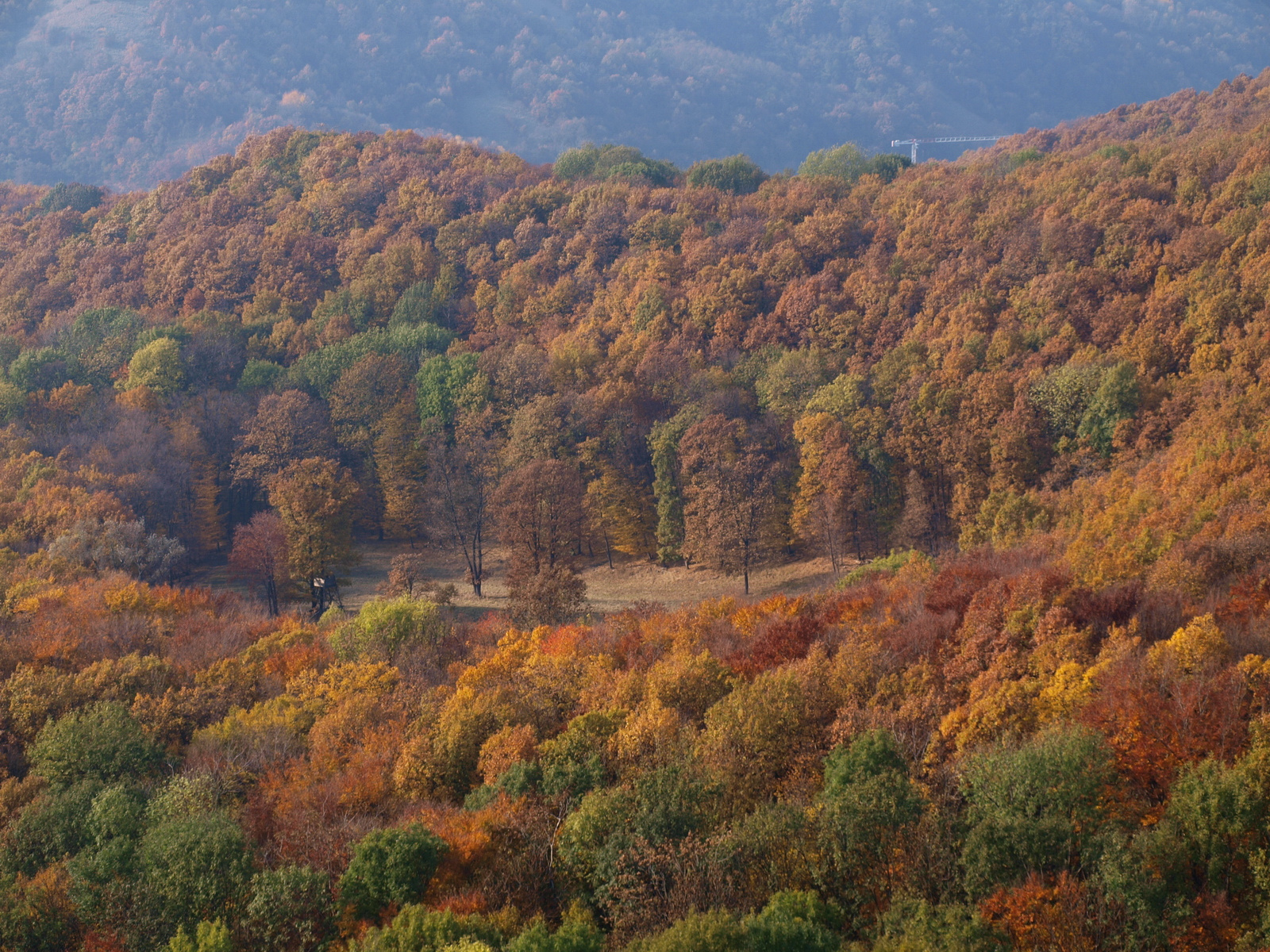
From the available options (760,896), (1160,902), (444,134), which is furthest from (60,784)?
(444,134)

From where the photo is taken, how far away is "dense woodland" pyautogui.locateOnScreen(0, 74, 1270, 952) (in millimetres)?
22000

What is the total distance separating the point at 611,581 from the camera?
6862cm

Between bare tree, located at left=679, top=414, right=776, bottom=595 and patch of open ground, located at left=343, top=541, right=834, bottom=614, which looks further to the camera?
bare tree, located at left=679, top=414, right=776, bottom=595

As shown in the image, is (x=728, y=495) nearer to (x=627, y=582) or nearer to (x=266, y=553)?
(x=627, y=582)

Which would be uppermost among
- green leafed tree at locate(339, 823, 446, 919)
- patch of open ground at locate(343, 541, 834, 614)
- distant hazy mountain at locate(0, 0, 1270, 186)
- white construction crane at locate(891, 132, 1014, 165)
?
distant hazy mountain at locate(0, 0, 1270, 186)

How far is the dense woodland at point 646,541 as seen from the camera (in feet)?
72.2

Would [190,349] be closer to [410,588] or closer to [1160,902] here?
[410,588]

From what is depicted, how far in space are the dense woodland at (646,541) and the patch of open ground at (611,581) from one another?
1.58 meters

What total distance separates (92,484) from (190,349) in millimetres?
22480

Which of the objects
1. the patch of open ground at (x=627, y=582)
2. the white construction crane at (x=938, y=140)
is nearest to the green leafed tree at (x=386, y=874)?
the patch of open ground at (x=627, y=582)

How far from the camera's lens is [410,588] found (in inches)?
2437

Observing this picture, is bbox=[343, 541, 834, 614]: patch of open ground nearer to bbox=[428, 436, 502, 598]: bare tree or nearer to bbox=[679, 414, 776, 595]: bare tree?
bbox=[428, 436, 502, 598]: bare tree

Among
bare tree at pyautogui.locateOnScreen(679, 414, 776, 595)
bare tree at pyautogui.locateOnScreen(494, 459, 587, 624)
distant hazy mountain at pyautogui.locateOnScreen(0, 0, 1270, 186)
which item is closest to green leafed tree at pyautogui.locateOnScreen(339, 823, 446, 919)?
bare tree at pyautogui.locateOnScreen(494, 459, 587, 624)

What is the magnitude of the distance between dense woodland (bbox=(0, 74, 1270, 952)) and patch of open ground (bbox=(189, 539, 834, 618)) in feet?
5.17
